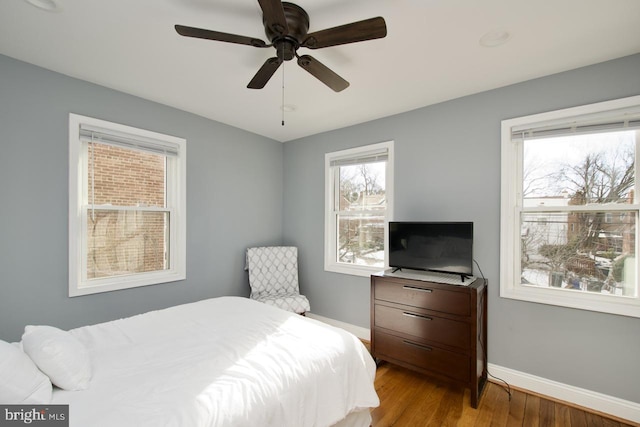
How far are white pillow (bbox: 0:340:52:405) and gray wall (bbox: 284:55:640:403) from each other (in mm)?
2767

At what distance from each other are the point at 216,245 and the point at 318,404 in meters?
2.42

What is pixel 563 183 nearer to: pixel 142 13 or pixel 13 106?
pixel 142 13

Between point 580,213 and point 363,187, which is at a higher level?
point 363,187

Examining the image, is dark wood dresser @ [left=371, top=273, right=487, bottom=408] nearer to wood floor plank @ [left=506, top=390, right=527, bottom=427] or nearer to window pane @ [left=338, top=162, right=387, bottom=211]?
wood floor plank @ [left=506, top=390, right=527, bottom=427]

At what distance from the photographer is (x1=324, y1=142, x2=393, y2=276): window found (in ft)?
10.6

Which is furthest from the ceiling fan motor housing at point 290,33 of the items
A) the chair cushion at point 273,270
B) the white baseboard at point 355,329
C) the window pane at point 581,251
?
the white baseboard at point 355,329

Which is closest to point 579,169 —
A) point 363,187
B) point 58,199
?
point 363,187

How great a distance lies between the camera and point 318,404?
1.37 m

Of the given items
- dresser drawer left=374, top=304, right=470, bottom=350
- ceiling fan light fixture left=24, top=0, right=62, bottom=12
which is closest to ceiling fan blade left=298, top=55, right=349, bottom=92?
ceiling fan light fixture left=24, top=0, right=62, bottom=12

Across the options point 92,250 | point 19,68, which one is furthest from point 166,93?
point 92,250

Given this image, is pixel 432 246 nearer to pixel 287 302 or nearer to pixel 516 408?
pixel 516 408

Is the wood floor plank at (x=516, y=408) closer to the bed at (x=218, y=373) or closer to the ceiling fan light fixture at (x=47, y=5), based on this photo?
the bed at (x=218, y=373)

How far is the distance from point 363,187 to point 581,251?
2.08m

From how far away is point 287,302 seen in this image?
129 inches
